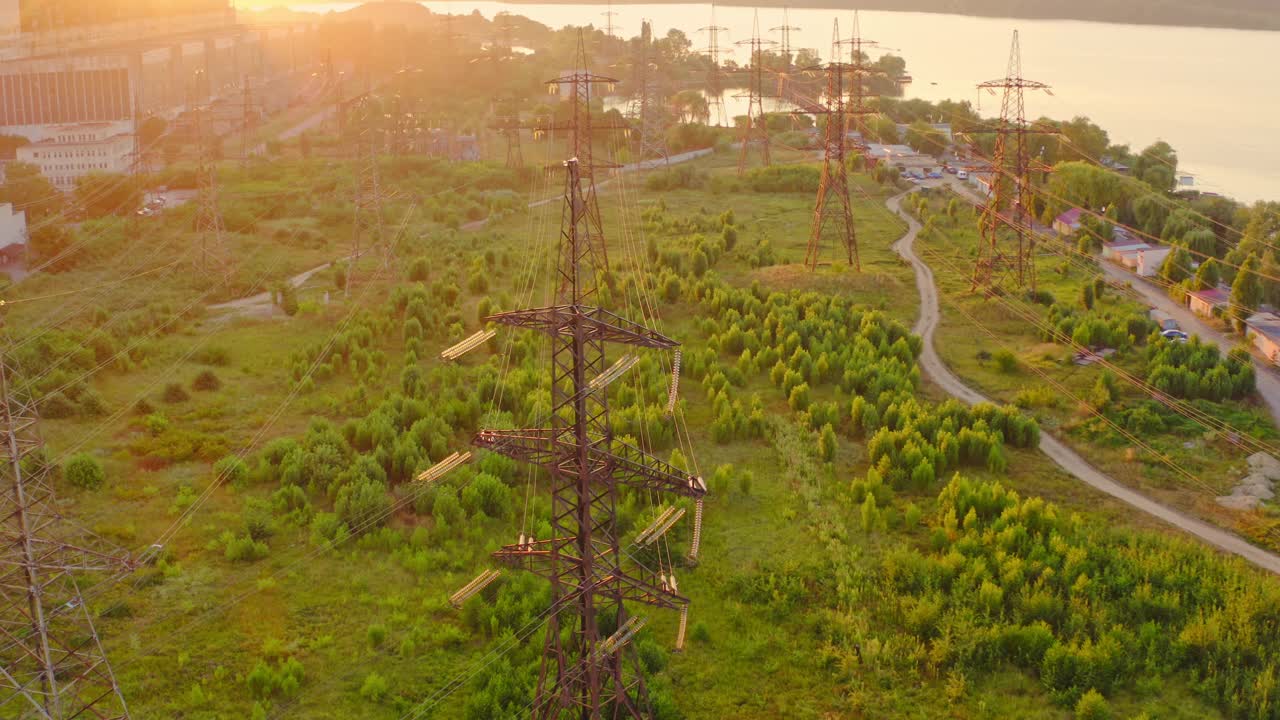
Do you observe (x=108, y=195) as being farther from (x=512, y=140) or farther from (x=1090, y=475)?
(x=1090, y=475)

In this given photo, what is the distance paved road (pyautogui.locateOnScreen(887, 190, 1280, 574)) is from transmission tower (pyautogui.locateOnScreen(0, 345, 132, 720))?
13675 mm

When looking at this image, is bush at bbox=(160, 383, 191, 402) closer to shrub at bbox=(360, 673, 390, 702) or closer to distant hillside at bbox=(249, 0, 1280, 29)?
shrub at bbox=(360, 673, 390, 702)

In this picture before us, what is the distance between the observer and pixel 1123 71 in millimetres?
79500

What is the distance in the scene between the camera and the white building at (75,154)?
42438 mm

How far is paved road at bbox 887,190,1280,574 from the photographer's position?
1491 cm

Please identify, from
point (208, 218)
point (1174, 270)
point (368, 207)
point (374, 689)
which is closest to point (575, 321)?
point (374, 689)

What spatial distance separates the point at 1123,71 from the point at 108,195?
2747 inches

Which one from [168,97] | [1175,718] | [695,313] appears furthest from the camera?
[168,97]

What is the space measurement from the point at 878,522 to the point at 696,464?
128 inches

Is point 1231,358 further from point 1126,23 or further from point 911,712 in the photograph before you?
point 1126,23

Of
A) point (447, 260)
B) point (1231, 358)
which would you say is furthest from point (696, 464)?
point (447, 260)

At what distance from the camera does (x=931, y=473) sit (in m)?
16.7

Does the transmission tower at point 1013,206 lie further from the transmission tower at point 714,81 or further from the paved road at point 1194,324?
the transmission tower at point 714,81

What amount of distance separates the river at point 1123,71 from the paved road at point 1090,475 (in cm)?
2860
